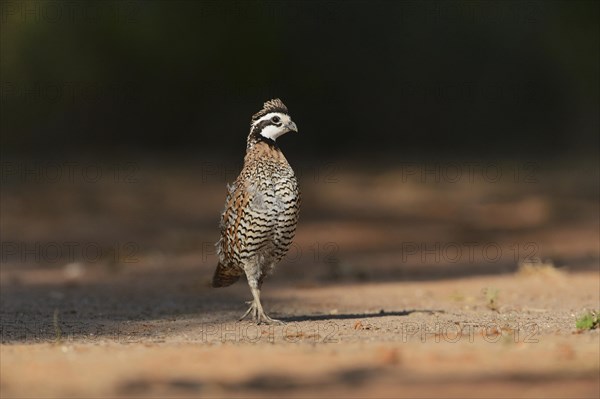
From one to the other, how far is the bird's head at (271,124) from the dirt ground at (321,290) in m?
1.71

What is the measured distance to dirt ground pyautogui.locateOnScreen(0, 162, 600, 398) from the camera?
21.8 feet

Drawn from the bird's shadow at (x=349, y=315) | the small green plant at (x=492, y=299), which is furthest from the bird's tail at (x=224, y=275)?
the small green plant at (x=492, y=299)

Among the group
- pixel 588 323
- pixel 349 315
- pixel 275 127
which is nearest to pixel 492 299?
pixel 349 315

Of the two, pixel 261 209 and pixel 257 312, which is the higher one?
pixel 261 209

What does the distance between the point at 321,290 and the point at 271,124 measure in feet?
13.0

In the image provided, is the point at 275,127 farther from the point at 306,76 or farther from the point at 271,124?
the point at 306,76

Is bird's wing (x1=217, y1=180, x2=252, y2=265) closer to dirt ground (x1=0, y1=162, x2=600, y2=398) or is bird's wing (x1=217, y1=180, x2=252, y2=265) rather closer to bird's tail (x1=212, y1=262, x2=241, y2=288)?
bird's tail (x1=212, y1=262, x2=241, y2=288)

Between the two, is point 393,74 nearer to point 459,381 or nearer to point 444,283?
point 444,283

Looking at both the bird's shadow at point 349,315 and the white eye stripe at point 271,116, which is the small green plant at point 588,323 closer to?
the bird's shadow at point 349,315

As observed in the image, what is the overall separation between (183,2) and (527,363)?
26.2m

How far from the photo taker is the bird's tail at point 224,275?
33.7 feet

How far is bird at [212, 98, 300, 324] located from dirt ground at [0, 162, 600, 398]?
0.61m

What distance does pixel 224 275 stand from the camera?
10.4 meters

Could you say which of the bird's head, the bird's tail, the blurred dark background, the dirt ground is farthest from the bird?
the blurred dark background
